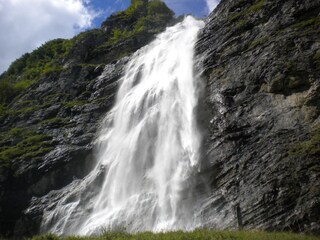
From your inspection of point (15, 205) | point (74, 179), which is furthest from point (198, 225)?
point (15, 205)

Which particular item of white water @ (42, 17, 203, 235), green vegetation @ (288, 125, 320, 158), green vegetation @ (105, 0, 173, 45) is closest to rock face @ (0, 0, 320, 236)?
green vegetation @ (288, 125, 320, 158)

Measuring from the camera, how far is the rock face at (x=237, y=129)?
2062 cm

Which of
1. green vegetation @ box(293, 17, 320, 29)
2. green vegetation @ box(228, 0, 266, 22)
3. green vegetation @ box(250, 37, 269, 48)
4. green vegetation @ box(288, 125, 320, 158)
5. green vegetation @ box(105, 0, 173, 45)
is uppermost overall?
green vegetation @ box(105, 0, 173, 45)

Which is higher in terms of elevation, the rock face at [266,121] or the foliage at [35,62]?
the foliage at [35,62]

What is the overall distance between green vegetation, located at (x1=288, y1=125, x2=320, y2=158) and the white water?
6252 mm

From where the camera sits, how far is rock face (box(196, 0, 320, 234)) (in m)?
20.0

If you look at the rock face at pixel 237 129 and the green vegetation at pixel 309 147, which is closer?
the green vegetation at pixel 309 147

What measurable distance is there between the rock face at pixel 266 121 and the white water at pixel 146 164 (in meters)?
1.60

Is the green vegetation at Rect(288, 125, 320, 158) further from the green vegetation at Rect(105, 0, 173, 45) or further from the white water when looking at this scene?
the green vegetation at Rect(105, 0, 173, 45)

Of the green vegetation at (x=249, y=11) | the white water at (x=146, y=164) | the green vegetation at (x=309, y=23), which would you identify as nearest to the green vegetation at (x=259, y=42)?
the green vegetation at (x=309, y=23)

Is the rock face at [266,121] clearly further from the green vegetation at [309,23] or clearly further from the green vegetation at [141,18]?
the green vegetation at [141,18]

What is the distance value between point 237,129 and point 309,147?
507 cm

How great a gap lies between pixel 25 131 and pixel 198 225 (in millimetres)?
27592

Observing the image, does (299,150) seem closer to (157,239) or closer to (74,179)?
(157,239)
